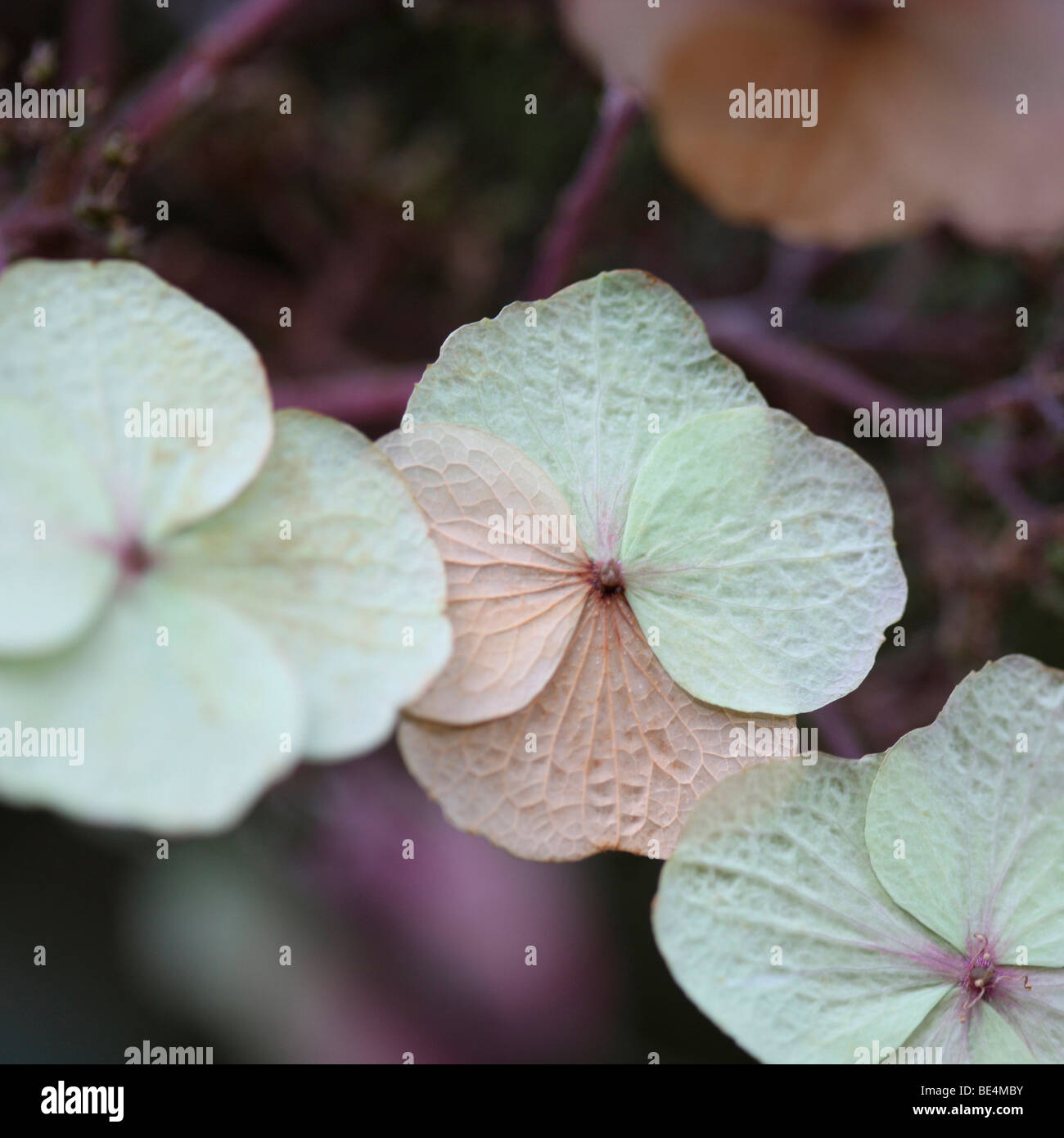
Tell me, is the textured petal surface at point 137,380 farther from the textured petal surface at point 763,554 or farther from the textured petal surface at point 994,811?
the textured petal surface at point 994,811

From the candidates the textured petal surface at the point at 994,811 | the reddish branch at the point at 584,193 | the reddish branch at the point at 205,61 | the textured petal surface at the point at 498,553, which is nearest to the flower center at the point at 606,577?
the textured petal surface at the point at 498,553

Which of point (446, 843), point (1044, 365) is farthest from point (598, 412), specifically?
point (446, 843)

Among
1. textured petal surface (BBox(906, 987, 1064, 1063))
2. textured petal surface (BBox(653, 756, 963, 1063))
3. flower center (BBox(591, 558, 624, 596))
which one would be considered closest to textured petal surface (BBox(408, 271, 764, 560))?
flower center (BBox(591, 558, 624, 596))

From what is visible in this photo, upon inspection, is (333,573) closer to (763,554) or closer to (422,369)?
(763,554)

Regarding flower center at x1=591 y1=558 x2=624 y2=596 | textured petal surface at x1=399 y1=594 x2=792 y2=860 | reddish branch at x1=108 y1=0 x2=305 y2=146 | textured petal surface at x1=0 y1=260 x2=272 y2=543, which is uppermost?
reddish branch at x1=108 y1=0 x2=305 y2=146

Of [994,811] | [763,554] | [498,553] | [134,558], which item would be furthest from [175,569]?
[994,811]

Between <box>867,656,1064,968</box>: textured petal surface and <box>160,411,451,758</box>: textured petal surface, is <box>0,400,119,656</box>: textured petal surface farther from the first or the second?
<box>867,656,1064,968</box>: textured petal surface
